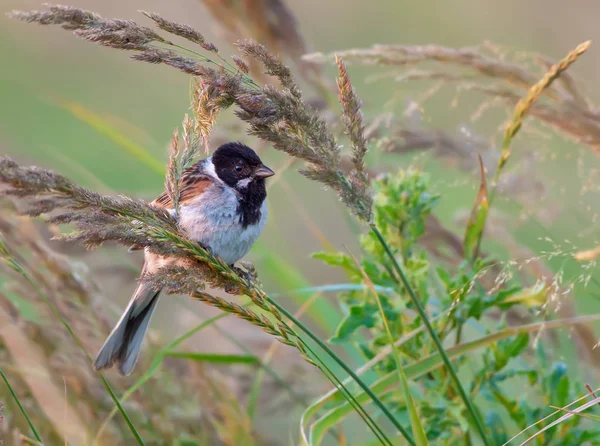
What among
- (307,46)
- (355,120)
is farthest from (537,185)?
(355,120)

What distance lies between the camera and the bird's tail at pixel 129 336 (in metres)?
2.16

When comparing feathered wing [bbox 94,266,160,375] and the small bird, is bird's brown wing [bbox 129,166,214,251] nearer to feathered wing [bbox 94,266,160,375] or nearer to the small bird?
the small bird

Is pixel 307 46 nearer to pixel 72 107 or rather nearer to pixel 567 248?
pixel 72 107

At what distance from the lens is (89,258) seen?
3.37m

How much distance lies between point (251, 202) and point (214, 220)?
0.17m

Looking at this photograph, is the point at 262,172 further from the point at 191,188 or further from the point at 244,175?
the point at 191,188

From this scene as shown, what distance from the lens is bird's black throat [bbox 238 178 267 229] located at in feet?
8.22

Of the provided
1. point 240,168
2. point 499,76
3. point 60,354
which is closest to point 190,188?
point 240,168

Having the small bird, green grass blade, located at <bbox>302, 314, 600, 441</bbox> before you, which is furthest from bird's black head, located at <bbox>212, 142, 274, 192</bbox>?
green grass blade, located at <bbox>302, 314, 600, 441</bbox>

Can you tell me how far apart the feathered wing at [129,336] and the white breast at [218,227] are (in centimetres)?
24

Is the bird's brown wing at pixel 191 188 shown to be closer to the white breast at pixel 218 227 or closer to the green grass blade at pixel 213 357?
the white breast at pixel 218 227

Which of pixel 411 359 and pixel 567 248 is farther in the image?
pixel 411 359

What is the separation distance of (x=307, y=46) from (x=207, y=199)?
1.00 metres

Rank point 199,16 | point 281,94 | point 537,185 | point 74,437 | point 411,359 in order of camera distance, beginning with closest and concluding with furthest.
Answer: point 281,94 < point 411,359 < point 74,437 < point 537,185 < point 199,16
